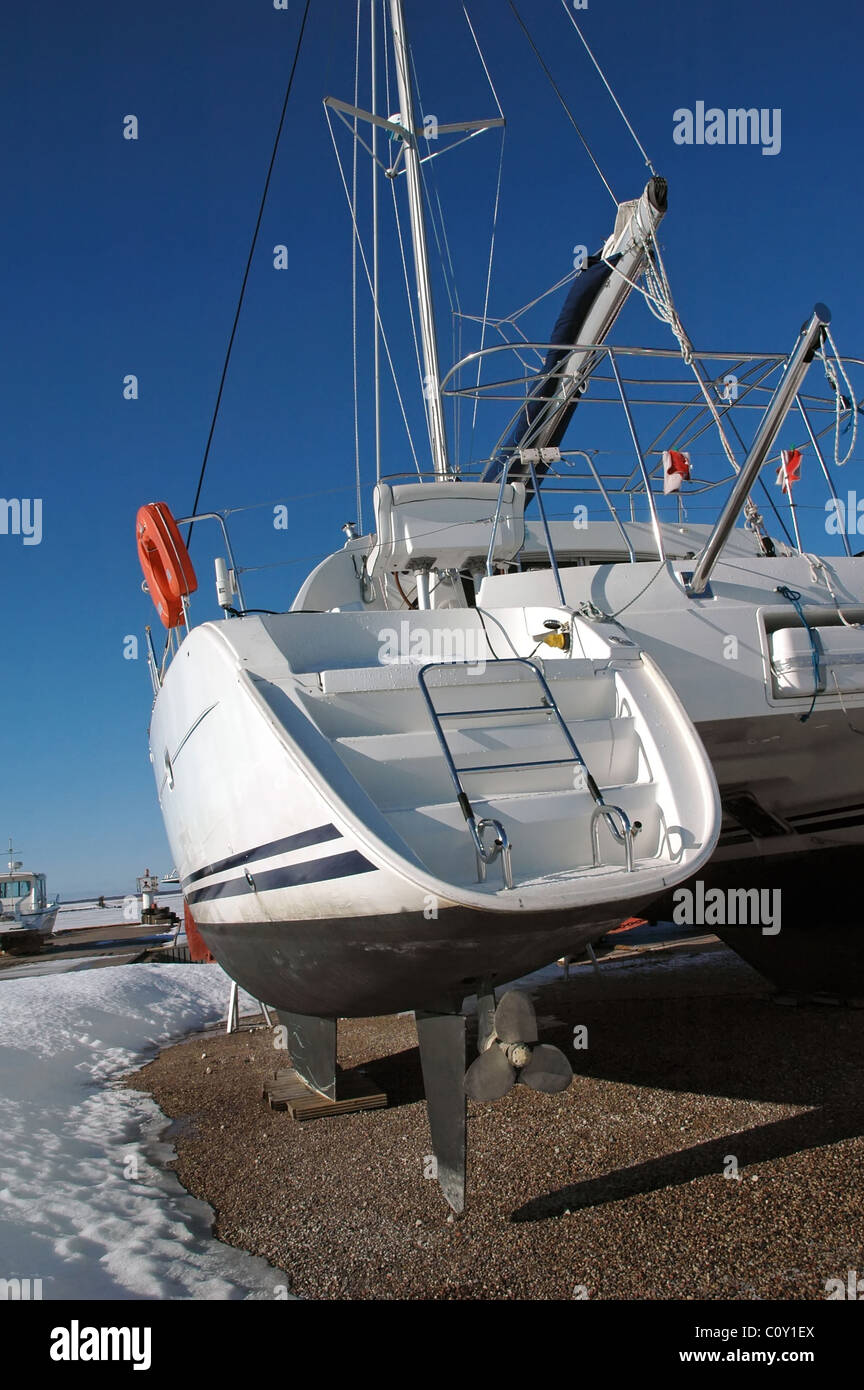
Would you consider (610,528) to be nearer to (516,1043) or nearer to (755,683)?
(755,683)

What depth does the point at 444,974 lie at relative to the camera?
2.97 m

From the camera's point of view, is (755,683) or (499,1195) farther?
(755,683)

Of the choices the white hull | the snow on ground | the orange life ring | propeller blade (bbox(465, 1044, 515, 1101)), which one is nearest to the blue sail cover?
the orange life ring

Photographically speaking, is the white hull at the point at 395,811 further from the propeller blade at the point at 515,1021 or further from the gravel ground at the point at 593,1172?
the gravel ground at the point at 593,1172

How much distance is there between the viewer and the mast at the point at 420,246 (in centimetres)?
839

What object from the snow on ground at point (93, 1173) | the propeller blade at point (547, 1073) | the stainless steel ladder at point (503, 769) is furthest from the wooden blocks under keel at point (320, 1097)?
the stainless steel ladder at point (503, 769)

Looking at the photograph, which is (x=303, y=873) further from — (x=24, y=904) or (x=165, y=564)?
(x=24, y=904)

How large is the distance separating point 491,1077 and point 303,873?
0.94 metres

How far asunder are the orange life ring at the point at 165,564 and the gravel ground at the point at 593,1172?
316cm

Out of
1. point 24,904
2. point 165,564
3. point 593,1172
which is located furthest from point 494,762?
point 24,904

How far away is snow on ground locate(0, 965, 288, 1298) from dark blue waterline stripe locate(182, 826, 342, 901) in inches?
59.2

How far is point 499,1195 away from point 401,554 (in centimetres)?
408
